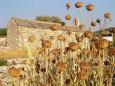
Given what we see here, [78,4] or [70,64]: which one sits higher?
[78,4]

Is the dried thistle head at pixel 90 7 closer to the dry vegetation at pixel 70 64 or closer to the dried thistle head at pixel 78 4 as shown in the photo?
the dry vegetation at pixel 70 64

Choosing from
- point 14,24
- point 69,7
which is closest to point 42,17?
point 14,24

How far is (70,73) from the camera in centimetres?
418

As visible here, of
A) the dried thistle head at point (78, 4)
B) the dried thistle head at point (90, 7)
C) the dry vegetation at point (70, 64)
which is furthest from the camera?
the dried thistle head at point (78, 4)

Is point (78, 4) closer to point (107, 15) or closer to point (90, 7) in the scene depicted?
point (90, 7)

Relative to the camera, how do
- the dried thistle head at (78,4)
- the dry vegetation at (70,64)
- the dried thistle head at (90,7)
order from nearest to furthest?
1. the dry vegetation at (70,64)
2. the dried thistle head at (90,7)
3. the dried thistle head at (78,4)

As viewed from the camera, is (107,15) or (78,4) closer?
(107,15)

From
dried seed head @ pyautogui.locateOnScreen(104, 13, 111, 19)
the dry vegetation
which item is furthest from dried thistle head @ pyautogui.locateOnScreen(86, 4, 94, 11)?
dried seed head @ pyautogui.locateOnScreen(104, 13, 111, 19)

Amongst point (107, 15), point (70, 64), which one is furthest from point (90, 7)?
point (70, 64)

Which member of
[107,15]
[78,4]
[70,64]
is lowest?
[70,64]

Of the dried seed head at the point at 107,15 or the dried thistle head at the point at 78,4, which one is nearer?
the dried seed head at the point at 107,15

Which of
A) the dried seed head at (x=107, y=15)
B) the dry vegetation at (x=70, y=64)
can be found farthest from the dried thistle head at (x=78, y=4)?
the dried seed head at (x=107, y=15)

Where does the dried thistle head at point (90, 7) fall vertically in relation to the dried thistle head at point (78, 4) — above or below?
below

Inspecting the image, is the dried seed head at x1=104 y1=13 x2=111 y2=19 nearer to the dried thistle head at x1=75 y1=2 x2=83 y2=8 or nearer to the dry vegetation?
the dry vegetation
